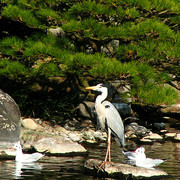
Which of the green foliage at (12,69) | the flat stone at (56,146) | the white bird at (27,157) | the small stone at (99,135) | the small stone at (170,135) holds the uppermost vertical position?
the green foliage at (12,69)

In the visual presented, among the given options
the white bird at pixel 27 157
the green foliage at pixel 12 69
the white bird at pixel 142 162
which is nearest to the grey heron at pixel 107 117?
the white bird at pixel 142 162

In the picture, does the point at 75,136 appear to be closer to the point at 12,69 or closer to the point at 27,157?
the point at 12,69

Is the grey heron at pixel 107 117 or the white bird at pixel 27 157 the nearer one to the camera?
the grey heron at pixel 107 117

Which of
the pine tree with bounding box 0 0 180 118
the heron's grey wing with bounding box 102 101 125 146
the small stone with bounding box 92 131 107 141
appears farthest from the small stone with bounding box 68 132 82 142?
the heron's grey wing with bounding box 102 101 125 146

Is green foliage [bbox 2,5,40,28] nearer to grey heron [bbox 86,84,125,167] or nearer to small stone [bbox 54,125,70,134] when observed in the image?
small stone [bbox 54,125,70,134]

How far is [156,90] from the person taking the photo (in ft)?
34.4

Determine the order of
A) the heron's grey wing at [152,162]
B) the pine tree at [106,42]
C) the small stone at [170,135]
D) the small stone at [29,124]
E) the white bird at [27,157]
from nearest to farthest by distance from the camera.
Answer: the heron's grey wing at [152,162]
the white bird at [27,157]
the pine tree at [106,42]
the small stone at [29,124]
the small stone at [170,135]

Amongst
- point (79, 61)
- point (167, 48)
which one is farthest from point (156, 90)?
point (79, 61)

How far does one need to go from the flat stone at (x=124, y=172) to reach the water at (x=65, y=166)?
0.21m

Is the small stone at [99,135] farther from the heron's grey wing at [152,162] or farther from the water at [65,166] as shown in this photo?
the heron's grey wing at [152,162]

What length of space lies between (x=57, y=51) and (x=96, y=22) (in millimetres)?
1170

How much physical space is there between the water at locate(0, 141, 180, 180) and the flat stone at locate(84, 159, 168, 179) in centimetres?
21

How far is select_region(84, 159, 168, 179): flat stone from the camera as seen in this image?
7.19 m

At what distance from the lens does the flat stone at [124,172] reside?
7191 millimetres
